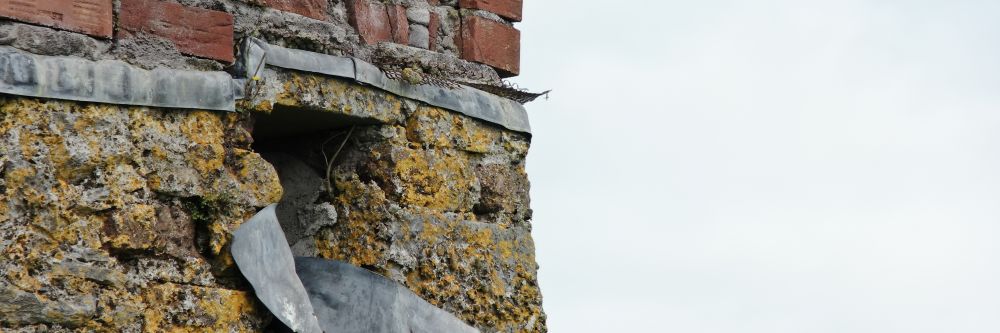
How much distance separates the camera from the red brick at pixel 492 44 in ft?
13.0

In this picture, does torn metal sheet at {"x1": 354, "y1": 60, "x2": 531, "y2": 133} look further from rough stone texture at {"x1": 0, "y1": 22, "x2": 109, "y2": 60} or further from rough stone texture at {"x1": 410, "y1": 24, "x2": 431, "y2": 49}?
rough stone texture at {"x1": 0, "y1": 22, "x2": 109, "y2": 60}

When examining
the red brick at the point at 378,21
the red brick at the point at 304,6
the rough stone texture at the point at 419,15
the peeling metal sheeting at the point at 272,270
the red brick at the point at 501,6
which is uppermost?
the red brick at the point at 501,6

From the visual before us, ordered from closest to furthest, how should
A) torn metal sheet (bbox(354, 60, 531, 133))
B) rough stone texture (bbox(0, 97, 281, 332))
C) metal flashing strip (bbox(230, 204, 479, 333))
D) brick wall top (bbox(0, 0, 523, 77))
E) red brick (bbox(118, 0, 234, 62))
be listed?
rough stone texture (bbox(0, 97, 281, 332))
brick wall top (bbox(0, 0, 523, 77))
red brick (bbox(118, 0, 234, 62))
metal flashing strip (bbox(230, 204, 479, 333))
torn metal sheet (bbox(354, 60, 531, 133))

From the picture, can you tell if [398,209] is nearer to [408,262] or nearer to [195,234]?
[408,262]

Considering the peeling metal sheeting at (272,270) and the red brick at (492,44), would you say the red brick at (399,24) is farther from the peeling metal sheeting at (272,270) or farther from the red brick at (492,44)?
the peeling metal sheeting at (272,270)

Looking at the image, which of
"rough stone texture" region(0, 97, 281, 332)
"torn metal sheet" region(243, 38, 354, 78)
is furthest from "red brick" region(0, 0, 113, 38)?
"torn metal sheet" region(243, 38, 354, 78)

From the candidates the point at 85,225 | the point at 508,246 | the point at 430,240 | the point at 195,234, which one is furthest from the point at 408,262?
the point at 85,225

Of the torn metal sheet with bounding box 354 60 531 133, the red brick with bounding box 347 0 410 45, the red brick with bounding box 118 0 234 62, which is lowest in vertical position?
the red brick with bounding box 118 0 234 62

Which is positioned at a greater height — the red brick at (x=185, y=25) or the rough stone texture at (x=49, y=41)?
the red brick at (x=185, y=25)

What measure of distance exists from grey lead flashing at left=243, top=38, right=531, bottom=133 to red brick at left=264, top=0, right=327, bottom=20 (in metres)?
0.12

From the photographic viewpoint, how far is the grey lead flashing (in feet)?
10.8

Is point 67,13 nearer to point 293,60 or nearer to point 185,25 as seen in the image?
point 185,25

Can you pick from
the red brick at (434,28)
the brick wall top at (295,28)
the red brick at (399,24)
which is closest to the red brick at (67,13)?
the brick wall top at (295,28)

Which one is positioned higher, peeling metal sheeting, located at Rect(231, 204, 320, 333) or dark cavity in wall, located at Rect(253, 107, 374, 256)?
dark cavity in wall, located at Rect(253, 107, 374, 256)
